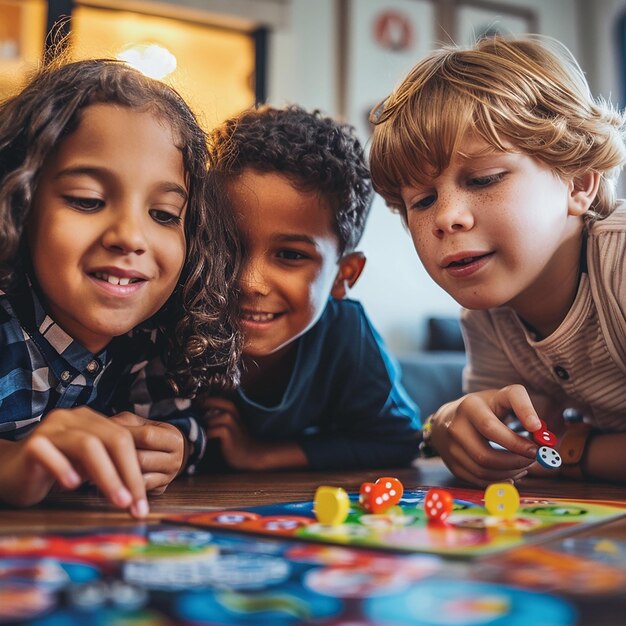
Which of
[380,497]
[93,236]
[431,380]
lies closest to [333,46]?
[431,380]

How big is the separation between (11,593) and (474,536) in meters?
0.31

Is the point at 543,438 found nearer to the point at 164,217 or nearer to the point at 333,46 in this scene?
the point at 164,217

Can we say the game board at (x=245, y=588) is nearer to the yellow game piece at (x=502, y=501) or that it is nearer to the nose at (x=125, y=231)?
the yellow game piece at (x=502, y=501)

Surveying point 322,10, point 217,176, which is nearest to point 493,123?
point 217,176

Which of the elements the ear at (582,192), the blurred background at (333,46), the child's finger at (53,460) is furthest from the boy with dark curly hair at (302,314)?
the blurred background at (333,46)

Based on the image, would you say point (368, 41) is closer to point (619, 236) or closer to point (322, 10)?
point (322, 10)

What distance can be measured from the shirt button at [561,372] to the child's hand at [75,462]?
727mm

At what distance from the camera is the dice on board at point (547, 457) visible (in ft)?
2.60

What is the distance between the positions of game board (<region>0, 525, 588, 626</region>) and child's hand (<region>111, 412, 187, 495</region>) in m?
0.30

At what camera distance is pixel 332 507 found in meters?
0.60

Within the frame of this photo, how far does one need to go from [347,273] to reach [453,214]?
395mm

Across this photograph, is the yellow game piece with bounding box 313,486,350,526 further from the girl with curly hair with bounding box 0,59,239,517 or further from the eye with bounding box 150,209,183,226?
the eye with bounding box 150,209,183,226

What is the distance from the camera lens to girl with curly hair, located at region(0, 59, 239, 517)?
2.85ft

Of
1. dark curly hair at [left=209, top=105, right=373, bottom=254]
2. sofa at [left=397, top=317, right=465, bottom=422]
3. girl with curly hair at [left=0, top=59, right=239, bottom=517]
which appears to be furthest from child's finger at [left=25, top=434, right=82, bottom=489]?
sofa at [left=397, top=317, right=465, bottom=422]
